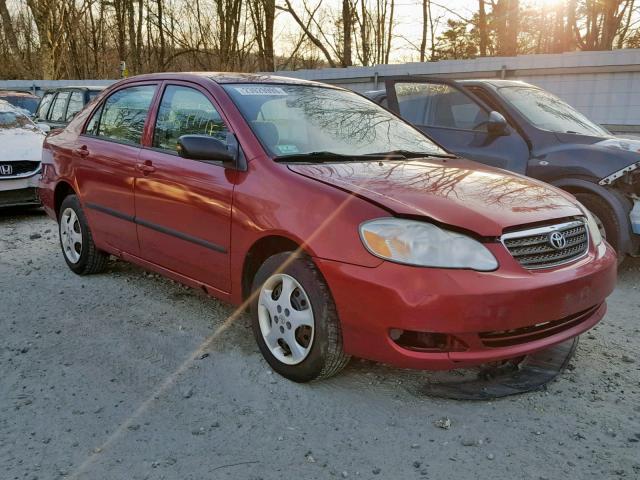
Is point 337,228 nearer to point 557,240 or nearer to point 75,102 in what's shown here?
point 557,240

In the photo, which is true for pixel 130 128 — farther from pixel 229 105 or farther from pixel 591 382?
pixel 591 382

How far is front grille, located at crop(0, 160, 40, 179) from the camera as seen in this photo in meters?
7.12

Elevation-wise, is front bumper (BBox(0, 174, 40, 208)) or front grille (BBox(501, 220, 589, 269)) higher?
front grille (BBox(501, 220, 589, 269))

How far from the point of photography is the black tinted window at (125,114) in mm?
4191

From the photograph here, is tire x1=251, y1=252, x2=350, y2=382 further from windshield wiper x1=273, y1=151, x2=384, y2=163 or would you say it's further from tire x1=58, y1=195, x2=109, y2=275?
tire x1=58, y1=195, x2=109, y2=275

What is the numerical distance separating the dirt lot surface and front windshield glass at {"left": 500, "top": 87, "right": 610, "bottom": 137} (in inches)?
97.4

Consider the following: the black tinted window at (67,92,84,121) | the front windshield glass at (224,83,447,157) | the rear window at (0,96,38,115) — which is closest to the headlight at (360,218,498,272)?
the front windshield glass at (224,83,447,157)

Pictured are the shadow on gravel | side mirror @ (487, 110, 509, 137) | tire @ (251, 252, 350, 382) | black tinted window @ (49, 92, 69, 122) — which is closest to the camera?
tire @ (251, 252, 350, 382)

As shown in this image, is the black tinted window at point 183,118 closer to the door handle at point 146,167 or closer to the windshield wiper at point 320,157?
the door handle at point 146,167

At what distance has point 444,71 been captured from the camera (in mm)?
12344

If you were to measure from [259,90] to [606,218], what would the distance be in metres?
3.24

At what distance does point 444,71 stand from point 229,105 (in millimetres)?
9791

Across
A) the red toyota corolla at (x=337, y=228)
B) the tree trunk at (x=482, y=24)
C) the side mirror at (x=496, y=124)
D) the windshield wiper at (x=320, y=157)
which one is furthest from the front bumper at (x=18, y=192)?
the tree trunk at (x=482, y=24)

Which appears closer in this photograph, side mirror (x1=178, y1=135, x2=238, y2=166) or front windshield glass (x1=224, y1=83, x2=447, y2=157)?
side mirror (x1=178, y1=135, x2=238, y2=166)
